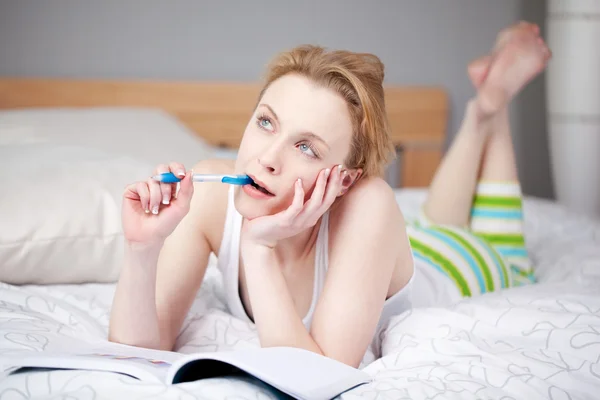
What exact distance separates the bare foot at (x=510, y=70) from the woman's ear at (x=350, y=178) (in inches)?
28.7

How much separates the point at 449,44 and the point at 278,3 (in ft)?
2.41

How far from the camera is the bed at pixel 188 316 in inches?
35.6

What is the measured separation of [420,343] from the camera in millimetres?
1061

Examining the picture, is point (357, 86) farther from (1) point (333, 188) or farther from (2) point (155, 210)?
(2) point (155, 210)

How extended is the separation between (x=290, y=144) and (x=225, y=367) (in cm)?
34

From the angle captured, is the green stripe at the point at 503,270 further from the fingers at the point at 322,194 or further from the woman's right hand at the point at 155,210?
the woman's right hand at the point at 155,210

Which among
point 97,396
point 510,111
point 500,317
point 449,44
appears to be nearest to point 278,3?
point 449,44

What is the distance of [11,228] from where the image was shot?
4.19 ft

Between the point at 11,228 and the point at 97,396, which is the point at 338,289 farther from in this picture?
the point at 11,228

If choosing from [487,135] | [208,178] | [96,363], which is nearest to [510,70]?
[487,135]

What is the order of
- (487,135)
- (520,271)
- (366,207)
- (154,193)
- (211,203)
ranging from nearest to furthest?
(154,193) → (366,207) → (211,203) → (520,271) → (487,135)

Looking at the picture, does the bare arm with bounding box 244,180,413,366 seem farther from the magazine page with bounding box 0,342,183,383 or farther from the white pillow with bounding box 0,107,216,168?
the white pillow with bounding box 0,107,216,168

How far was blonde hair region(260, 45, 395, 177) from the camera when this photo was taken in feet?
3.56

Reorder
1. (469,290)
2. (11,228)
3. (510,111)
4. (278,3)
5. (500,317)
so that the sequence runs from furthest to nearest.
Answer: (510,111) → (278,3) → (469,290) → (11,228) → (500,317)
